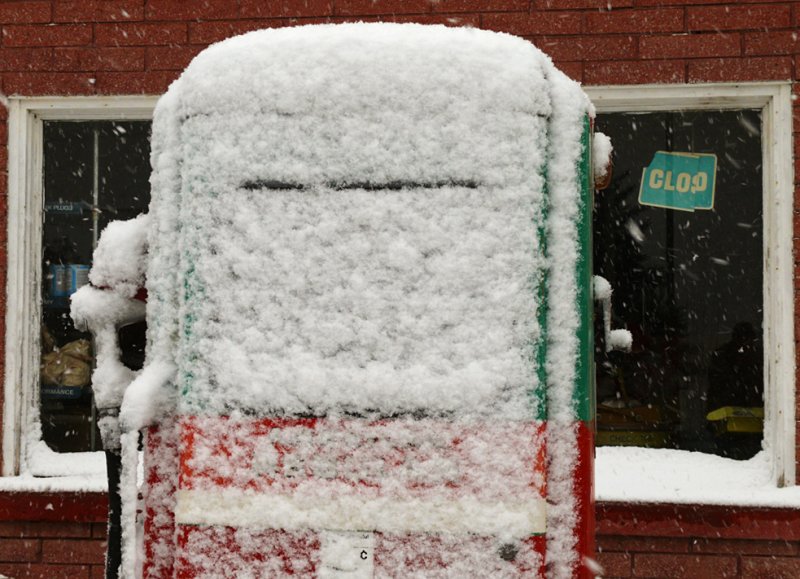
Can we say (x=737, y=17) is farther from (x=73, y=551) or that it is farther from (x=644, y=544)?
(x=73, y=551)

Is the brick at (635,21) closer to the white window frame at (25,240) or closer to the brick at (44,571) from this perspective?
the white window frame at (25,240)

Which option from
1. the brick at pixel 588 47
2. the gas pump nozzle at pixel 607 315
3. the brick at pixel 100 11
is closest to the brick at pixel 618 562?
the gas pump nozzle at pixel 607 315

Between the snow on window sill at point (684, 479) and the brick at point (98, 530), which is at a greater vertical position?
the snow on window sill at point (684, 479)

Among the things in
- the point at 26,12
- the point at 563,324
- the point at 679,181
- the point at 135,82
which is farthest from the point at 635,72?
the point at 26,12

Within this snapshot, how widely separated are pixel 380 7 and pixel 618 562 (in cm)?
341

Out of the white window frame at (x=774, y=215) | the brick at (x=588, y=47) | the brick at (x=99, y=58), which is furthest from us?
the brick at (x=99, y=58)

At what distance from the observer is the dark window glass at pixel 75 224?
17.3 feet

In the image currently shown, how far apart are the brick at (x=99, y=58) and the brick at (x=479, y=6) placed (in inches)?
70.9

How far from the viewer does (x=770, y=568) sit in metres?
4.61

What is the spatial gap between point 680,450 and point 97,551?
3415 mm

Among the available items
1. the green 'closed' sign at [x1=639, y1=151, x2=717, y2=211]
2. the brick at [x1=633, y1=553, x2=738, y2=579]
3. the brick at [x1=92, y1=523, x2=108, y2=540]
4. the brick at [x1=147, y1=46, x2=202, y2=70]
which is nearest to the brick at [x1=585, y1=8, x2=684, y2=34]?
the green 'closed' sign at [x1=639, y1=151, x2=717, y2=211]

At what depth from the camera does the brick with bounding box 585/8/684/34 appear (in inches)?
192

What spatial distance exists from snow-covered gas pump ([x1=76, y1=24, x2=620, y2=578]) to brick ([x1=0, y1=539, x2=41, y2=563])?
9.92ft

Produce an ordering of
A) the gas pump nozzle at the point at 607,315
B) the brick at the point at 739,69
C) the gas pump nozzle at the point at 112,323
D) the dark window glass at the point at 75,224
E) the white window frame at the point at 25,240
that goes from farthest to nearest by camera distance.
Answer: the dark window glass at the point at 75,224 < the white window frame at the point at 25,240 < the brick at the point at 739,69 < the gas pump nozzle at the point at 607,315 < the gas pump nozzle at the point at 112,323
